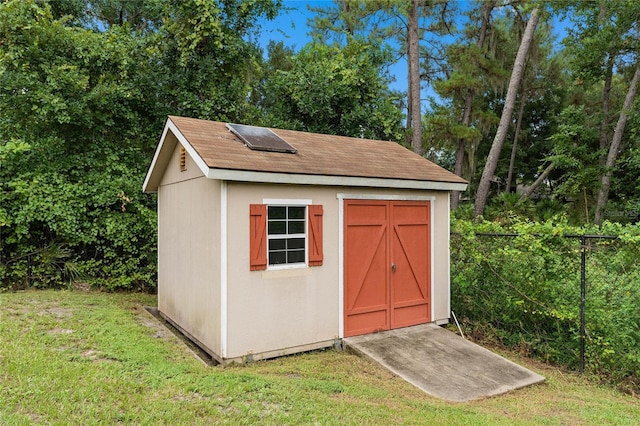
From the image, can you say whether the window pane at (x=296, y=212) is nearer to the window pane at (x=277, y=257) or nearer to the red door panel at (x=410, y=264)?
the window pane at (x=277, y=257)

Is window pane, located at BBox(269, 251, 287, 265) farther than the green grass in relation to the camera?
Yes

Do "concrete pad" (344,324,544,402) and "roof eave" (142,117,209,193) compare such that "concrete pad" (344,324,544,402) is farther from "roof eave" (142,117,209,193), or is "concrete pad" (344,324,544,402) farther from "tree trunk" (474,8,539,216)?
"tree trunk" (474,8,539,216)

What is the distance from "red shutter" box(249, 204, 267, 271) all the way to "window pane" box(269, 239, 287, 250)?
15 cm

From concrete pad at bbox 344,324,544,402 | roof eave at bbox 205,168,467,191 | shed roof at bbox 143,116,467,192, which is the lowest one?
concrete pad at bbox 344,324,544,402

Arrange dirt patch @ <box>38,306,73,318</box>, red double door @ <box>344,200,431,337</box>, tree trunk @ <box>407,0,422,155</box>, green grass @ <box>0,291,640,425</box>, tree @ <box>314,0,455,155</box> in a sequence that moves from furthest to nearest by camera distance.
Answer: tree @ <box>314,0,455,155</box>, tree trunk @ <box>407,0,422,155</box>, dirt patch @ <box>38,306,73,318</box>, red double door @ <box>344,200,431,337</box>, green grass @ <box>0,291,640,425</box>

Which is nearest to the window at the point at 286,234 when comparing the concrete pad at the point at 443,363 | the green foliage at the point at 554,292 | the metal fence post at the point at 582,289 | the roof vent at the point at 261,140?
the roof vent at the point at 261,140

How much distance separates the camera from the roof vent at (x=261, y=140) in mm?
5879

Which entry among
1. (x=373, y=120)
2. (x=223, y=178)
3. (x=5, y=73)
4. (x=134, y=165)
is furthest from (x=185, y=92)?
(x=223, y=178)

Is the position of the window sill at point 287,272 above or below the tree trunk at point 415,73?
below

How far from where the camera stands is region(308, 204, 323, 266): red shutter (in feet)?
18.4

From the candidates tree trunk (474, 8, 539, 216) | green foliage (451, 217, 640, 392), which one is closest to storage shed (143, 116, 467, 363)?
green foliage (451, 217, 640, 392)

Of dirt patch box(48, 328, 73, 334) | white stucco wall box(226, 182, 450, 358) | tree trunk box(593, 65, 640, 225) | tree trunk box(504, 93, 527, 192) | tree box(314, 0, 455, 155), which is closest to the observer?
white stucco wall box(226, 182, 450, 358)

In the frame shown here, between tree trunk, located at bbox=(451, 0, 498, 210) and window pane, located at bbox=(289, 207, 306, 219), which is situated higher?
tree trunk, located at bbox=(451, 0, 498, 210)

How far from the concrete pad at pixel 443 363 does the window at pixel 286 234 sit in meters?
1.55
